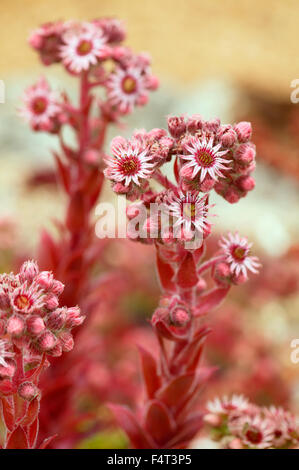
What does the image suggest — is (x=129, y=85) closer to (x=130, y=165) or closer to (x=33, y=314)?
(x=130, y=165)

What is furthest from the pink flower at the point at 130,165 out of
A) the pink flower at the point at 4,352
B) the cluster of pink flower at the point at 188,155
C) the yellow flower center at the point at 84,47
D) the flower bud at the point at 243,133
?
the yellow flower center at the point at 84,47

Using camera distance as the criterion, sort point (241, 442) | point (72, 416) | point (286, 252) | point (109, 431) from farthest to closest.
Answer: point (286, 252) < point (109, 431) < point (72, 416) < point (241, 442)

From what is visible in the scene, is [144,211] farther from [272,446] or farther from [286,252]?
[286,252]

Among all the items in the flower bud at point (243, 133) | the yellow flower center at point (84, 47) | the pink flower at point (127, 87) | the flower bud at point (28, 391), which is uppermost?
the yellow flower center at point (84, 47)

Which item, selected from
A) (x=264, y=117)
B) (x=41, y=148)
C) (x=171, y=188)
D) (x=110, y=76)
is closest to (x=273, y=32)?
(x=264, y=117)

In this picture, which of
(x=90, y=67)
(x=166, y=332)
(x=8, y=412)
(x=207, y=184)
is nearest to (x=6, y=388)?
(x=8, y=412)

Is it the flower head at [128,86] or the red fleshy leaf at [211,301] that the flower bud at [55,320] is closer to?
the red fleshy leaf at [211,301]

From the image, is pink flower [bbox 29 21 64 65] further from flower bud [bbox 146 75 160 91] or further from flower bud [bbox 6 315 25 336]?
flower bud [bbox 6 315 25 336]
